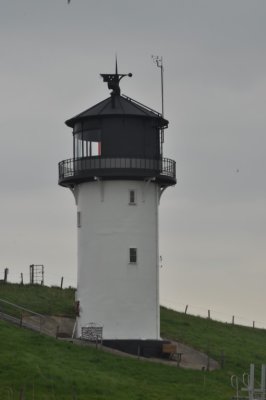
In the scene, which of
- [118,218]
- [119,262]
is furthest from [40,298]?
[118,218]

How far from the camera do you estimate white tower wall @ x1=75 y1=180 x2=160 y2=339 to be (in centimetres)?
5275

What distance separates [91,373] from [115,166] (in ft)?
37.5

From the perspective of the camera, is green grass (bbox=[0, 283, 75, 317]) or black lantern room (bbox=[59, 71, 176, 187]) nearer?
black lantern room (bbox=[59, 71, 176, 187])

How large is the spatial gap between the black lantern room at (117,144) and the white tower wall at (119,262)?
71 centimetres

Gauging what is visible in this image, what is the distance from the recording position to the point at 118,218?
5291cm

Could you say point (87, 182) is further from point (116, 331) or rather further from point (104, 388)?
point (104, 388)

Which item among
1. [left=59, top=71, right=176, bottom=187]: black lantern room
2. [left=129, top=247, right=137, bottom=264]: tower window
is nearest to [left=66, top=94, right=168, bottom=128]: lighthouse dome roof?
[left=59, top=71, right=176, bottom=187]: black lantern room

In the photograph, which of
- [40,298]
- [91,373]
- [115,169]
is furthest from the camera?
[40,298]

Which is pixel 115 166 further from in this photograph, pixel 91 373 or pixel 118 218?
pixel 91 373

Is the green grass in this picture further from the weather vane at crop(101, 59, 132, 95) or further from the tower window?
the weather vane at crop(101, 59, 132, 95)

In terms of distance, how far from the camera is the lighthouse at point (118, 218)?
52781 mm

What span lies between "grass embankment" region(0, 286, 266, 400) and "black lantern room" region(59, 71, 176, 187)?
790cm

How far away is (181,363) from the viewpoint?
170 feet

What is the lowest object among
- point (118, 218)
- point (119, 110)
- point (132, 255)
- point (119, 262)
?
point (119, 262)
